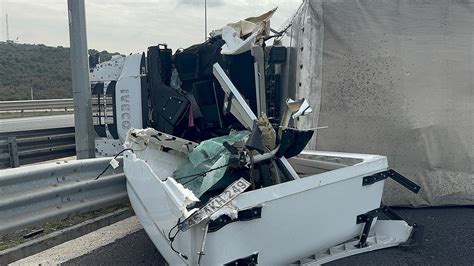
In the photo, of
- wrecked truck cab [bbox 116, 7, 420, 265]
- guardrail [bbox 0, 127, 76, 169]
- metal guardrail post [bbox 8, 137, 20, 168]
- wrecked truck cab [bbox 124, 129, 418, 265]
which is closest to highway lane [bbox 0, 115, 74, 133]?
guardrail [bbox 0, 127, 76, 169]

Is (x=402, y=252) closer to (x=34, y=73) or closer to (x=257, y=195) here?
(x=257, y=195)

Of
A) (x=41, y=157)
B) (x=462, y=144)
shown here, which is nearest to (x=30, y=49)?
(x=41, y=157)

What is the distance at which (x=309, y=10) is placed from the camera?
5152mm

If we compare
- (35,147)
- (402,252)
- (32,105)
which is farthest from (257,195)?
Result: (32,105)

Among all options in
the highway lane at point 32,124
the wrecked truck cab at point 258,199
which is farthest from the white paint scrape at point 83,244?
the highway lane at point 32,124

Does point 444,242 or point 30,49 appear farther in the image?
point 30,49

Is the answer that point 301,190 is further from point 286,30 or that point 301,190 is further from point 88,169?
point 286,30

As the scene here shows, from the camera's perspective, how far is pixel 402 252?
3611mm

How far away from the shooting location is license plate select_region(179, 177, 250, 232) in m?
2.32

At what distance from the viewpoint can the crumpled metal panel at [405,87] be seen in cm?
490

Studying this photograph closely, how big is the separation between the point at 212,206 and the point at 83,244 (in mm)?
2018

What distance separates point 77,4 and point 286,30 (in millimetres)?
2863

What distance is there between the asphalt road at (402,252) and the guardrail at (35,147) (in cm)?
386

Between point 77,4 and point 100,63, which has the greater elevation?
point 77,4
